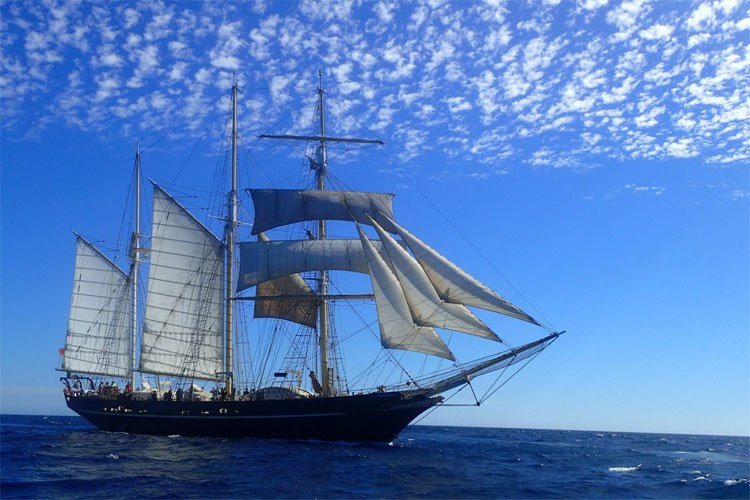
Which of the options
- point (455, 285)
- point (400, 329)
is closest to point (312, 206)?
point (400, 329)

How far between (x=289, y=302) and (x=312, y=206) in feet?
27.3

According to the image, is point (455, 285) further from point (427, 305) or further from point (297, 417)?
point (297, 417)

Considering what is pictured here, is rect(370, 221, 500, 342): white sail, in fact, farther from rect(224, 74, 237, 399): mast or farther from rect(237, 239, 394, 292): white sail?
rect(224, 74, 237, 399): mast

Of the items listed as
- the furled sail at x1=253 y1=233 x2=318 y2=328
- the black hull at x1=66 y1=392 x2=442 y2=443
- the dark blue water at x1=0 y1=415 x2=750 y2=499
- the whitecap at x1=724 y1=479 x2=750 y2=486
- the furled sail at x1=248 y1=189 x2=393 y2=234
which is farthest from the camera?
the furled sail at x1=253 y1=233 x2=318 y2=328

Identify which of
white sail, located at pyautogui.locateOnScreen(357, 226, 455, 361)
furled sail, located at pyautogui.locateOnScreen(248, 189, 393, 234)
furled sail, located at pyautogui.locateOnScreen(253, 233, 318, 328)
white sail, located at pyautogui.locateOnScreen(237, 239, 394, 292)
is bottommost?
white sail, located at pyautogui.locateOnScreen(357, 226, 455, 361)

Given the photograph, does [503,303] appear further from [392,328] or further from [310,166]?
[310,166]

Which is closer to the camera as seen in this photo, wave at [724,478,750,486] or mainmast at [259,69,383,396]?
wave at [724,478,750,486]

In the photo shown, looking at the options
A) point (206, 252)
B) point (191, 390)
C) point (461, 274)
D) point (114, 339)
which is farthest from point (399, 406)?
point (114, 339)

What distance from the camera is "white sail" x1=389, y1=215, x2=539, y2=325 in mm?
39888

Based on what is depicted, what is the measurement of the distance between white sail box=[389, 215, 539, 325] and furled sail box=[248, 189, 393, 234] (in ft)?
34.4

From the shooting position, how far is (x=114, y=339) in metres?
66.0

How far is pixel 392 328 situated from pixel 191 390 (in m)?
20.6

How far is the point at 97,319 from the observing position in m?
65.4

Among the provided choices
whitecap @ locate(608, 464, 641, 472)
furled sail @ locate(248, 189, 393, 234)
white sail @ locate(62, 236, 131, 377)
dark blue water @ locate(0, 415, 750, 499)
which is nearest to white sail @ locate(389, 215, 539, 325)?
dark blue water @ locate(0, 415, 750, 499)
